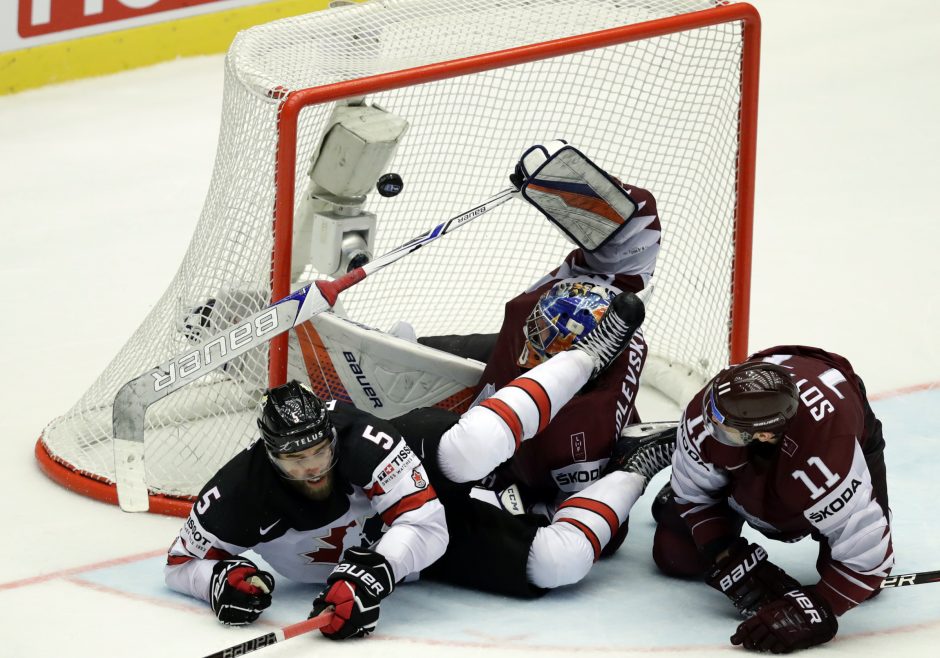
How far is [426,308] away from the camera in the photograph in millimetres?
4738

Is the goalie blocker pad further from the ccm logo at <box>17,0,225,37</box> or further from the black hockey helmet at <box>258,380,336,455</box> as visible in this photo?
the ccm logo at <box>17,0,225,37</box>

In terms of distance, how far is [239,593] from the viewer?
3.09 metres

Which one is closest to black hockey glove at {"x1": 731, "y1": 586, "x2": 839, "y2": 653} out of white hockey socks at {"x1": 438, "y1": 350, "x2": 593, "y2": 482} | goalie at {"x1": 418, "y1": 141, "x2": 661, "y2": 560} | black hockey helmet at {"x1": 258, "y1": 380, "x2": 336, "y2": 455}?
goalie at {"x1": 418, "y1": 141, "x2": 661, "y2": 560}

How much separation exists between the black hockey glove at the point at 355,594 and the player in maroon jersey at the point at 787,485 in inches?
27.2

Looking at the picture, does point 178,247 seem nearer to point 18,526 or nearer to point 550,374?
point 18,526

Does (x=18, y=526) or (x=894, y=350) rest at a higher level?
(x=894, y=350)

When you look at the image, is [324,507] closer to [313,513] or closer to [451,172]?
[313,513]

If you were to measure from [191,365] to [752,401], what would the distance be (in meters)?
1.29

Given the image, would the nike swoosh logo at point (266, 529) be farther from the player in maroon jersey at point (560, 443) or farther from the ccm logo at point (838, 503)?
the ccm logo at point (838, 503)

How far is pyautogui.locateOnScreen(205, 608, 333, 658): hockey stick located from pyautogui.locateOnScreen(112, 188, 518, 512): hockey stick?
2.22ft

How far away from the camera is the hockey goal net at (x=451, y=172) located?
12.1 feet

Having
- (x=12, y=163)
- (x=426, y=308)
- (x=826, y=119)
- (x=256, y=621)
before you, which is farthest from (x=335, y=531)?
(x=826, y=119)

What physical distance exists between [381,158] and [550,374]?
2.58ft

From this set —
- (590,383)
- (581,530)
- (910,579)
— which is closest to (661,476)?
(590,383)
